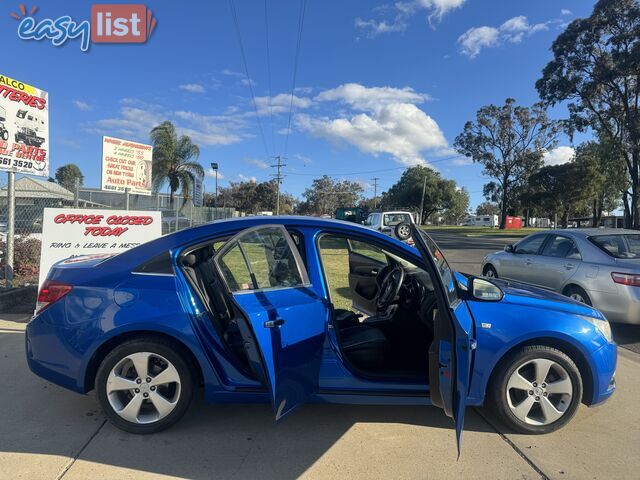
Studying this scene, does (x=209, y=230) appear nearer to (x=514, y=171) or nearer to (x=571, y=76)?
(x=571, y=76)

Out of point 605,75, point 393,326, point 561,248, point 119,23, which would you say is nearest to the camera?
point 393,326

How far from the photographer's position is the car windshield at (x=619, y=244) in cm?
586

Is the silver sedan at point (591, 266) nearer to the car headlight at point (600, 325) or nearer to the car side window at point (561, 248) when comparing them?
the car side window at point (561, 248)

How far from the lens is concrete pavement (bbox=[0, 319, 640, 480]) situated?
2.76 m

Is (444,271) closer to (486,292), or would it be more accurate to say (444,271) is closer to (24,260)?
(486,292)

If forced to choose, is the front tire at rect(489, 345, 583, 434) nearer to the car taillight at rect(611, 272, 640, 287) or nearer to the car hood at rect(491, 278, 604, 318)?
the car hood at rect(491, 278, 604, 318)

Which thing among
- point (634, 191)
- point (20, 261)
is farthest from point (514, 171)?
point (20, 261)

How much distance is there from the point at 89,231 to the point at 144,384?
454 centimetres

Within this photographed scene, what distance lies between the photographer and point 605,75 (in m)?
23.4

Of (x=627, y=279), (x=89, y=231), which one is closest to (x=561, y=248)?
(x=627, y=279)

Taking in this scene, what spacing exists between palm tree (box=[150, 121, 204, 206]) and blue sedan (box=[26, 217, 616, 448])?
30058mm

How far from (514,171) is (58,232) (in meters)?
46.5

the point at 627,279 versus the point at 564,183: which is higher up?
the point at 564,183

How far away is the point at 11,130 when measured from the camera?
22.8 feet
